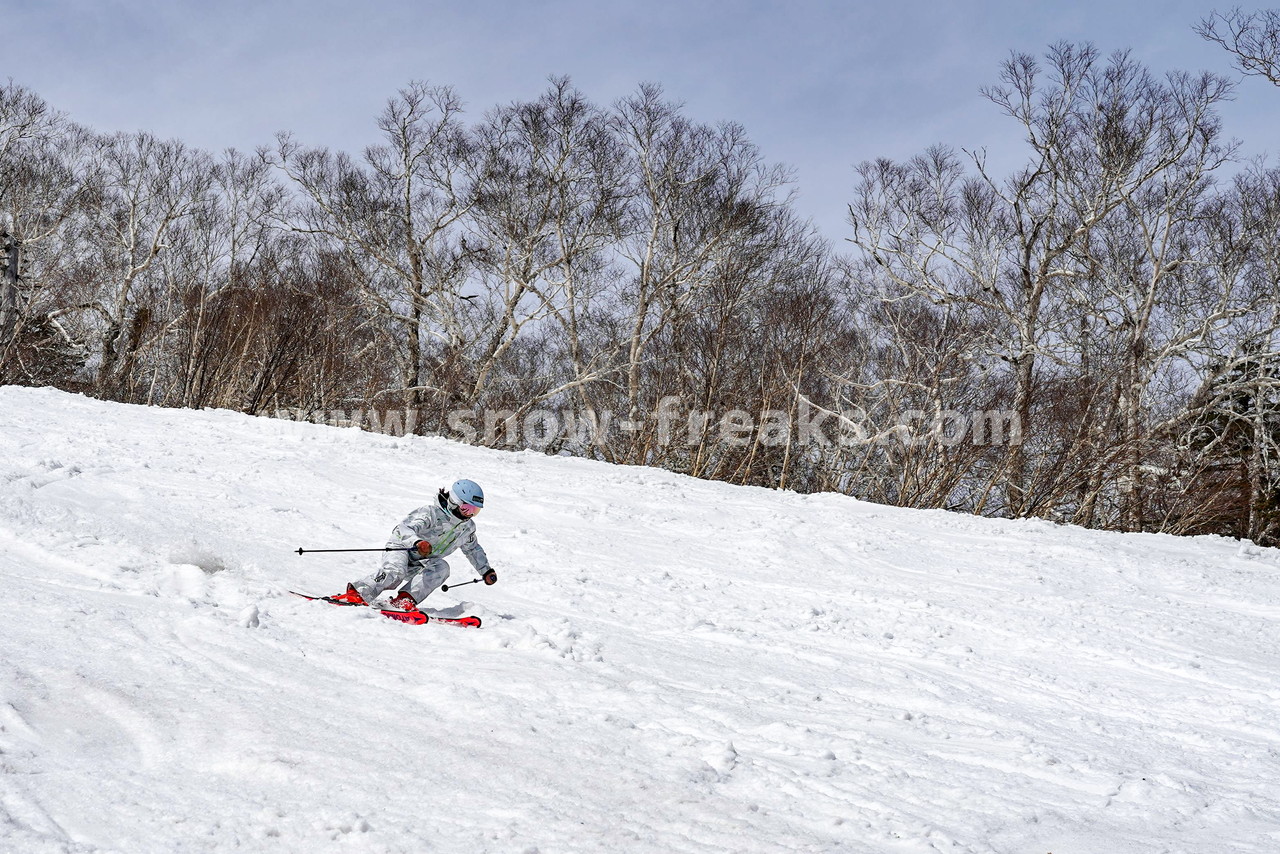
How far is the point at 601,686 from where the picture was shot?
442cm

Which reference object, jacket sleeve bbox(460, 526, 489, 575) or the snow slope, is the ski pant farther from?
the snow slope

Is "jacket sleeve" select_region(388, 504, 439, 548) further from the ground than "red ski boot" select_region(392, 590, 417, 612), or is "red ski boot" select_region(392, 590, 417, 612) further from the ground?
"jacket sleeve" select_region(388, 504, 439, 548)

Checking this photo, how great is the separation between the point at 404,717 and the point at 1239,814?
352cm

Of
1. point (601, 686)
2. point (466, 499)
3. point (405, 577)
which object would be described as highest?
point (466, 499)

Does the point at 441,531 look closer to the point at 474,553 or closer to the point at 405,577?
the point at 474,553

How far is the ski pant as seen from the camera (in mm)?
5945

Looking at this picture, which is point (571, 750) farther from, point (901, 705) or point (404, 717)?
point (901, 705)

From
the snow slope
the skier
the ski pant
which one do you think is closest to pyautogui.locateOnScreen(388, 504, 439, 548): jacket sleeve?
the skier

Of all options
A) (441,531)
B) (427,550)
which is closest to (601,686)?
(427,550)

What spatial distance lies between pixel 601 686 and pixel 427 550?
76.0 inches

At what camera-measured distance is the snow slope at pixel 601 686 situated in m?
2.82

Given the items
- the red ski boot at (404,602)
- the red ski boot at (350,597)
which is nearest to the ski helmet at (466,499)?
the red ski boot at (404,602)

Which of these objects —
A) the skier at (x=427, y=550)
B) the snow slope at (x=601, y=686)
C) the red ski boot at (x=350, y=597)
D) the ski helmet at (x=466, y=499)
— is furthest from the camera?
the ski helmet at (x=466, y=499)

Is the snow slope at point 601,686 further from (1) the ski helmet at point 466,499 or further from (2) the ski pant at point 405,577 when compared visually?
(1) the ski helmet at point 466,499
